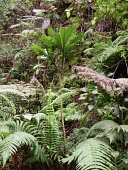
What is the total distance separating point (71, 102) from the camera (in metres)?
3.84

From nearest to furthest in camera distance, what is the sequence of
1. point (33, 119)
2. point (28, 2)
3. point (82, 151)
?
point (82, 151)
point (33, 119)
point (28, 2)

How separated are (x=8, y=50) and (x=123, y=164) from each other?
4.76 metres

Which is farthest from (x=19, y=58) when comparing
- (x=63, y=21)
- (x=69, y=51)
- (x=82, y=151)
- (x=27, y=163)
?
(x=82, y=151)

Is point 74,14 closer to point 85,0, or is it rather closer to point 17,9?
point 85,0

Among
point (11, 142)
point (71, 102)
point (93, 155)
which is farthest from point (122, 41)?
point (11, 142)

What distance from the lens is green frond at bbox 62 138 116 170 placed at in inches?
71.6

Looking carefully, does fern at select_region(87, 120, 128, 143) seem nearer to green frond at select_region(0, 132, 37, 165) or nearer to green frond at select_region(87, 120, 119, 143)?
green frond at select_region(87, 120, 119, 143)

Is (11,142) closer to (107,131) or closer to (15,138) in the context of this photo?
(15,138)

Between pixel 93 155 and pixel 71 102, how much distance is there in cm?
198

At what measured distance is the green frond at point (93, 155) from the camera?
5.97 feet

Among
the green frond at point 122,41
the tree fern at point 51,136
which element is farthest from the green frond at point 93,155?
the green frond at point 122,41

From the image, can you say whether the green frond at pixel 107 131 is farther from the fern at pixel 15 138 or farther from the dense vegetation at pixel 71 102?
the fern at pixel 15 138

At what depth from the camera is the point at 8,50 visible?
613cm

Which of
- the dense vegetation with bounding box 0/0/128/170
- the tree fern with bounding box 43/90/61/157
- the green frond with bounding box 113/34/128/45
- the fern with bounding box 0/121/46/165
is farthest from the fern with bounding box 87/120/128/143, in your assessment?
the green frond with bounding box 113/34/128/45
